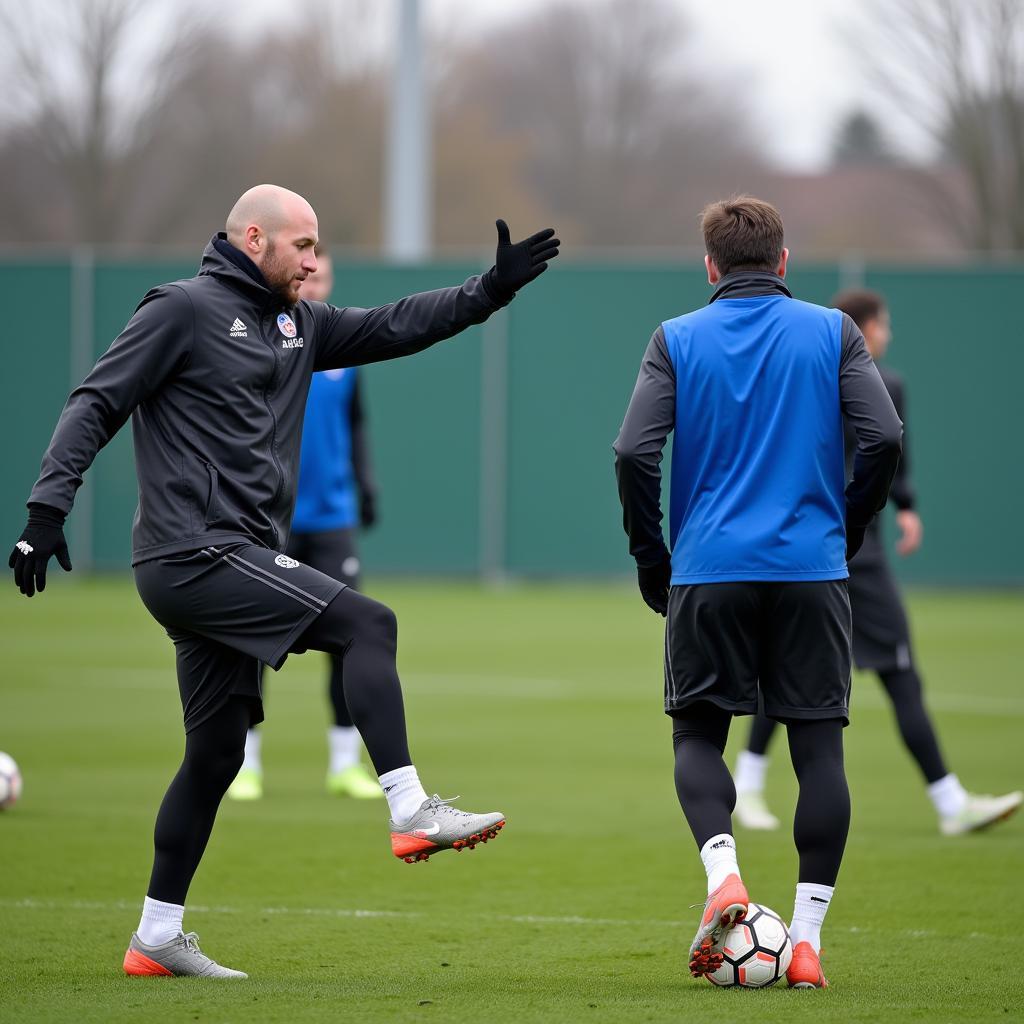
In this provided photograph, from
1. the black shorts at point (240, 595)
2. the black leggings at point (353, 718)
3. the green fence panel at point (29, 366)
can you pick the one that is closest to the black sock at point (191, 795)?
the black leggings at point (353, 718)

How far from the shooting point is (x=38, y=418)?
23078 mm

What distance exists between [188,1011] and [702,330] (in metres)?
2.30

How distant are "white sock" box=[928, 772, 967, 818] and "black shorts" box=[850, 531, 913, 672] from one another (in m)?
0.53

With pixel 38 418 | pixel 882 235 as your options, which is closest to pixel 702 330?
pixel 38 418

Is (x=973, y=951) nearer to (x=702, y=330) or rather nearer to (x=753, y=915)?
(x=753, y=915)

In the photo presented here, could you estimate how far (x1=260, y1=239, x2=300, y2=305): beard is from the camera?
17.1 feet

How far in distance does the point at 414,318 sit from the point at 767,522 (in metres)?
1.30

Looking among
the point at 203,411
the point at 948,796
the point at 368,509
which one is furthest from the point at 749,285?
the point at 368,509

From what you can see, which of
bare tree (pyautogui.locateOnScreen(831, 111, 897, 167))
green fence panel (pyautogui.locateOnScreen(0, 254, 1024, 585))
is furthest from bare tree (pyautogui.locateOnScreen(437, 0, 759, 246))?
green fence panel (pyautogui.locateOnScreen(0, 254, 1024, 585))

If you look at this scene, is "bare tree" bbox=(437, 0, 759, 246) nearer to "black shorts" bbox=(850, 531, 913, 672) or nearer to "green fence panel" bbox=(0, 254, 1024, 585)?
"green fence panel" bbox=(0, 254, 1024, 585)

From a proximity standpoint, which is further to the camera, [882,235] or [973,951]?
[882,235]

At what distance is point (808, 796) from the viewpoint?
5012 mm

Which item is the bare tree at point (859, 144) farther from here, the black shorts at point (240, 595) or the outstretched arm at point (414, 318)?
the black shorts at point (240, 595)

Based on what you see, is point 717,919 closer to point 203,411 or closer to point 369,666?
point 369,666
